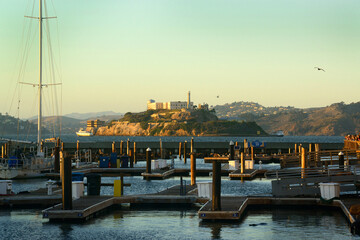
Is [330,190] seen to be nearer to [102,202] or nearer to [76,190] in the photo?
[102,202]

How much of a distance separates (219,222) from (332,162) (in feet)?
86.2

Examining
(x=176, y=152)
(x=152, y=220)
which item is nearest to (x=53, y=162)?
(x=152, y=220)

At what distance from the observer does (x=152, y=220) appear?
3422 cm

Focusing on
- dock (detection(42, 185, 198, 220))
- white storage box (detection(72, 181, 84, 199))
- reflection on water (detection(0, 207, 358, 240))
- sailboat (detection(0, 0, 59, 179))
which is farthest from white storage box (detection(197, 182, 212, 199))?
sailboat (detection(0, 0, 59, 179))

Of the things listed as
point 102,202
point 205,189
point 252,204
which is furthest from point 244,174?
point 102,202

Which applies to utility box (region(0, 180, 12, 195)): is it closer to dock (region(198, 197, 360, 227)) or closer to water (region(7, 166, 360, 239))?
water (region(7, 166, 360, 239))

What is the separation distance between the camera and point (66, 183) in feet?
104

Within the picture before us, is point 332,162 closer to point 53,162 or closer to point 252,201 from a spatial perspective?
point 252,201

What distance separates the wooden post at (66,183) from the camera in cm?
3119

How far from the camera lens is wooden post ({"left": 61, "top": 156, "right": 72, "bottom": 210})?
31.2 meters

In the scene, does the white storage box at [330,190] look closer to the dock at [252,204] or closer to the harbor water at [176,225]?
the dock at [252,204]

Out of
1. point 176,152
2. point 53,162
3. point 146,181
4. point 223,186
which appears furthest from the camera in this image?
point 176,152

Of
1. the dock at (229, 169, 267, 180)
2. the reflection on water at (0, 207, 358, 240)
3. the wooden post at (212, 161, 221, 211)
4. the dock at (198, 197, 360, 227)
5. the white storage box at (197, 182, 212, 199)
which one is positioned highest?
the wooden post at (212, 161, 221, 211)

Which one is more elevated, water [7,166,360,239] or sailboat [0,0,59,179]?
sailboat [0,0,59,179]
